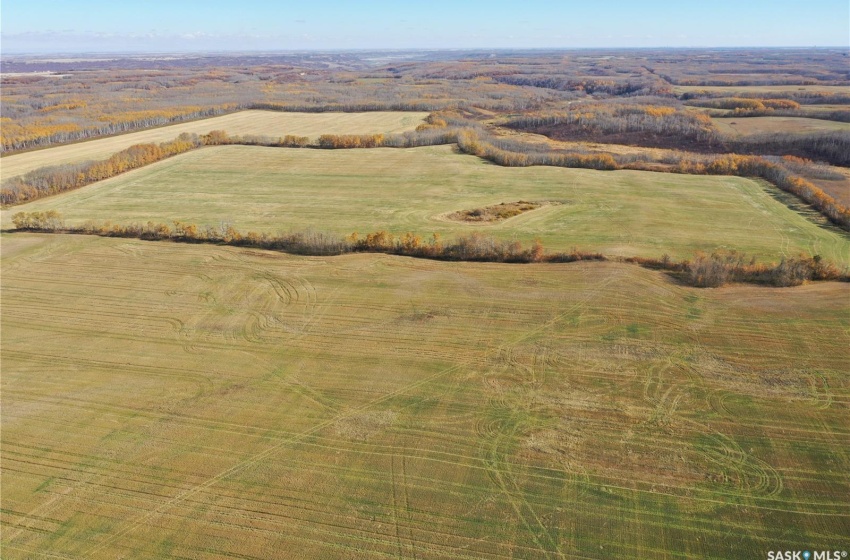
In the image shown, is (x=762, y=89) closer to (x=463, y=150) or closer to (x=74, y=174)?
(x=463, y=150)

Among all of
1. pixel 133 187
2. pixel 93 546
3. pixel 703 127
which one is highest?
pixel 703 127

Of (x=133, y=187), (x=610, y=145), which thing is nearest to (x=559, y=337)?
(x=133, y=187)

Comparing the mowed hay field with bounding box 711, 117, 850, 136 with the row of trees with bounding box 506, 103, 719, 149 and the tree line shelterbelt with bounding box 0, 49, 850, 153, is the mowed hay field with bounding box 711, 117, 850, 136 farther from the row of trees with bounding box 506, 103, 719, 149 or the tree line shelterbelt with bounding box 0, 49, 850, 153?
the tree line shelterbelt with bounding box 0, 49, 850, 153

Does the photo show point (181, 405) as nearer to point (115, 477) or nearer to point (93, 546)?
point (115, 477)

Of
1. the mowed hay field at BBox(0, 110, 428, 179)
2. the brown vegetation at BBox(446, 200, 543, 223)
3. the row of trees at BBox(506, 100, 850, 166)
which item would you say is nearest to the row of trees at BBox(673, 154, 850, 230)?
the row of trees at BBox(506, 100, 850, 166)

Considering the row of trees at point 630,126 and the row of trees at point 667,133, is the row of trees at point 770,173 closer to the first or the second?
the row of trees at point 667,133

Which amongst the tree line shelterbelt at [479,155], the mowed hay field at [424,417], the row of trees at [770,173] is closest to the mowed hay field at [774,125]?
the tree line shelterbelt at [479,155]

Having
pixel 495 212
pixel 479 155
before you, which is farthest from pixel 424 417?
pixel 479 155
